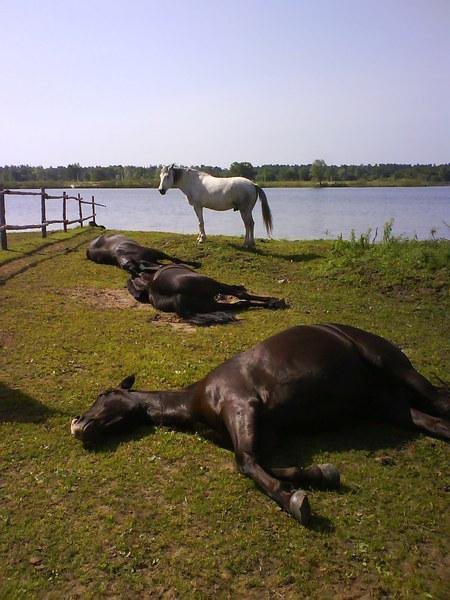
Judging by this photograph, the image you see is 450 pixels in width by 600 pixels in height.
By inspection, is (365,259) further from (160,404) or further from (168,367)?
(160,404)

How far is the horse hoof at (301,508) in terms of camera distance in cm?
284

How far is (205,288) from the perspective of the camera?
759 centimetres

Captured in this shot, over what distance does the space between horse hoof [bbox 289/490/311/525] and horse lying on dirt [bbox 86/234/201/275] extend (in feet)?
23.6

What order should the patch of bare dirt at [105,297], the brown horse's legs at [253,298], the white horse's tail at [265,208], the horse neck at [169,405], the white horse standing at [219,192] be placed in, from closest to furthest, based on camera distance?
1. the horse neck at [169,405]
2. the brown horse's legs at [253,298]
3. the patch of bare dirt at [105,297]
4. the white horse's tail at [265,208]
5. the white horse standing at [219,192]

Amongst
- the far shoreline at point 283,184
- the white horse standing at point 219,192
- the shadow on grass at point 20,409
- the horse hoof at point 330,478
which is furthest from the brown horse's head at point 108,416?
the far shoreline at point 283,184

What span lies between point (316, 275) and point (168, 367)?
510cm

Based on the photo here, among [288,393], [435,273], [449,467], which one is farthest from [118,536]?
[435,273]

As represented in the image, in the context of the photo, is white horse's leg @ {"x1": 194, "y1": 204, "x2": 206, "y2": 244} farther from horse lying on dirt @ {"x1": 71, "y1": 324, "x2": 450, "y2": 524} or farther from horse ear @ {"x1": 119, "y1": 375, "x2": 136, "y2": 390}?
horse lying on dirt @ {"x1": 71, "y1": 324, "x2": 450, "y2": 524}

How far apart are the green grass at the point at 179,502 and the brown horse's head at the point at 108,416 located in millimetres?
116

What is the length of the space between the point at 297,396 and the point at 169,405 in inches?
41.9

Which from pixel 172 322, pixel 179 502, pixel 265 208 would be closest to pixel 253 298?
pixel 172 322

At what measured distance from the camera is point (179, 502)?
3.12 metres

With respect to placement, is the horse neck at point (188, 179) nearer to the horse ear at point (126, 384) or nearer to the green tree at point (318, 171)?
the horse ear at point (126, 384)

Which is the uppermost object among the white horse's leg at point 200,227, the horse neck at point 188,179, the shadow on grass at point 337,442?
the horse neck at point 188,179
